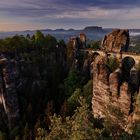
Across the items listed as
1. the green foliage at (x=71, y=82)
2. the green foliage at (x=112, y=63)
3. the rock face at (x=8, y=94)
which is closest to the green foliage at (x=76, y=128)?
the rock face at (x=8, y=94)

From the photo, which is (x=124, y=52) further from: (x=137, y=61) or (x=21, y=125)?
(x=21, y=125)

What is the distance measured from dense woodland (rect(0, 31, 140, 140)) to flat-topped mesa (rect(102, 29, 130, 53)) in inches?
252

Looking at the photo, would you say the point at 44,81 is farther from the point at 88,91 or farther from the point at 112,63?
the point at 112,63

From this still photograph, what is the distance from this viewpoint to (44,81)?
256 feet

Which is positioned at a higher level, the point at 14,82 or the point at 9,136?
the point at 14,82

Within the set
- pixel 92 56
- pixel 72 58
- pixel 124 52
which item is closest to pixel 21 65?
pixel 72 58

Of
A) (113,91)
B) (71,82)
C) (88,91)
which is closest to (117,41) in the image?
(71,82)

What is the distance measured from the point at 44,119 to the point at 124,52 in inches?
1247

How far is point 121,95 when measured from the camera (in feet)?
193

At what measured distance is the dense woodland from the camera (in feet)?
213

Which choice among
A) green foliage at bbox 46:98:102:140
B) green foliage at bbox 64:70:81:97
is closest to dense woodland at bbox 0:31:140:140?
green foliage at bbox 64:70:81:97

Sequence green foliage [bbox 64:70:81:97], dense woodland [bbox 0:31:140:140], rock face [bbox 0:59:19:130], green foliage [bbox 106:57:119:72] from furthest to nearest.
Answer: green foliage [bbox 64:70:81:97] < green foliage [bbox 106:57:119:72] < rock face [bbox 0:59:19:130] < dense woodland [bbox 0:31:140:140]

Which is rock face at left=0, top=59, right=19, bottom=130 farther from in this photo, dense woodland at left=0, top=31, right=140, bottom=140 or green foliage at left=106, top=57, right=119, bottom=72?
green foliage at left=106, top=57, right=119, bottom=72

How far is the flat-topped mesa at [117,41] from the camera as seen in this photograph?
80.9 meters
